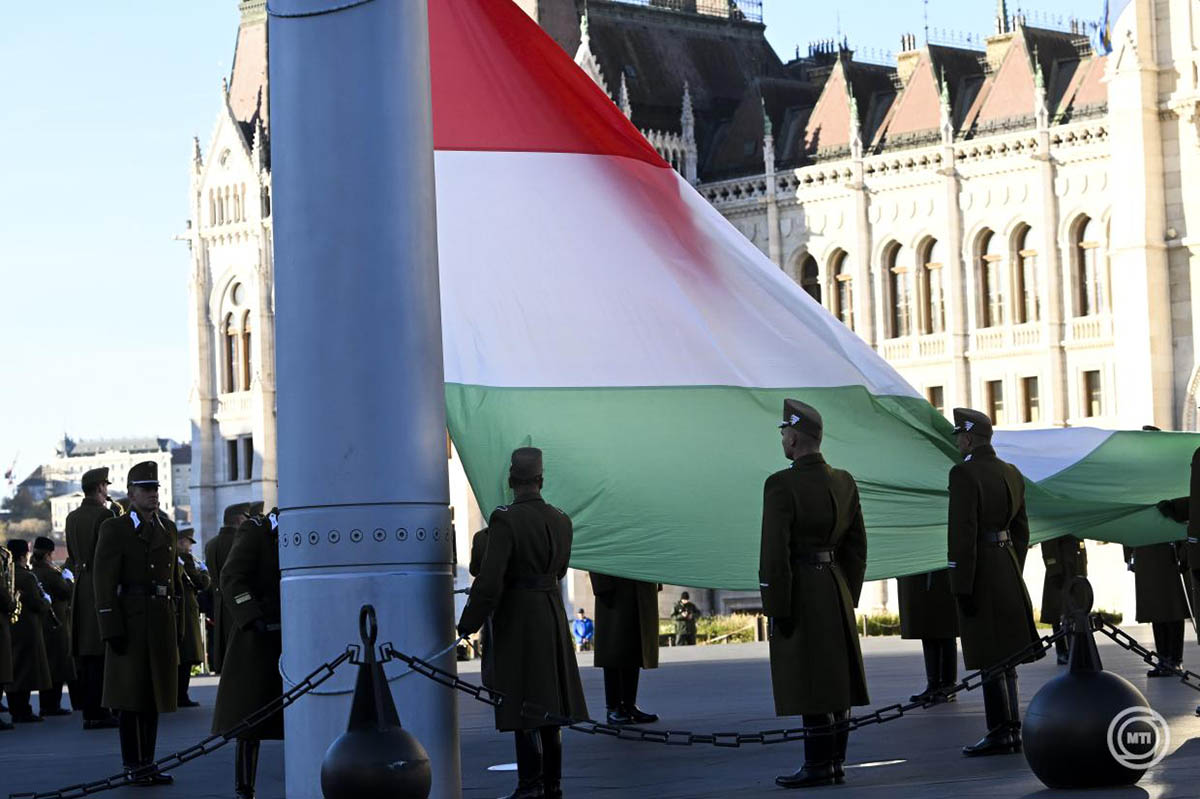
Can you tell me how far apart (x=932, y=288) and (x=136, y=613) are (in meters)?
41.2

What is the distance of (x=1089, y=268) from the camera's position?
4984 cm

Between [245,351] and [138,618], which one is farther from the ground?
[245,351]

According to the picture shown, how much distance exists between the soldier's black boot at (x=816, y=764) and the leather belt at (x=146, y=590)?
3.91 m

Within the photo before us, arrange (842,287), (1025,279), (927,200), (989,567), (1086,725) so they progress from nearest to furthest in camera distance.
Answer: (1086,725) < (989,567) < (1025,279) < (927,200) < (842,287)

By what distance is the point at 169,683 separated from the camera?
13570 millimetres

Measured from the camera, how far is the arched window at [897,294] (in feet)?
176

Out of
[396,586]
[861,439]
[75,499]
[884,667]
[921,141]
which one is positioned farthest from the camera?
[75,499]

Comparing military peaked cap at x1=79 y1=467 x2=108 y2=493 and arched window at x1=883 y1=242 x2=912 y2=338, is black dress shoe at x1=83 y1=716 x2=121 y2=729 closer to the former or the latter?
military peaked cap at x1=79 y1=467 x2=108 y2=493

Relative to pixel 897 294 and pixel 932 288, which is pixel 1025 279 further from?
pixel 897 294

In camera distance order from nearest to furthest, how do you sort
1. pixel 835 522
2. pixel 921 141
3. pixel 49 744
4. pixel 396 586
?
pixel 396 586, pixel 835 522, pixel 49 744, pixel 921 141

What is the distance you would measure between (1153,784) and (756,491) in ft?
8.34

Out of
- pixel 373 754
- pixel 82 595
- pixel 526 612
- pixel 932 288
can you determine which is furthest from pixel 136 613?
pixel 932 288

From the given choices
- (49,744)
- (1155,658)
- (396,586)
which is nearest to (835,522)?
(1155,658)

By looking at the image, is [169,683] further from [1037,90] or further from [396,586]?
[1037,90]
